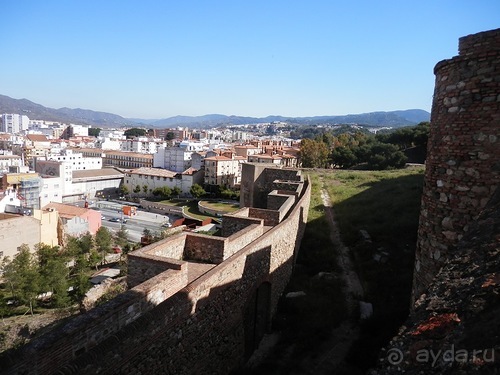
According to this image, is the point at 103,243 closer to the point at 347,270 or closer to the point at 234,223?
the point at 234,223

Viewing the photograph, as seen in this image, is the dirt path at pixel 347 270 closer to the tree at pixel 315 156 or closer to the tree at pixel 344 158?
the tree at pixel 344 158

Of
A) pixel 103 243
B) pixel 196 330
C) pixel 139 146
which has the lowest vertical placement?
pixel 103 243

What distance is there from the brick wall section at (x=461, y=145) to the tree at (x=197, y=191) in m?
60.6

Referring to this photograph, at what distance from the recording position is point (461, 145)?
5.02 m

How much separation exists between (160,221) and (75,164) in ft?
139

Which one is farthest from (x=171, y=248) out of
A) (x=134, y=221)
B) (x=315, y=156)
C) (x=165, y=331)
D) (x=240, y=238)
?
(x=134, y=221)

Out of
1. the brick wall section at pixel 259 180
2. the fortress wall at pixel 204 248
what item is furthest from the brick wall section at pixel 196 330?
the brick wall section at pixel 259 180

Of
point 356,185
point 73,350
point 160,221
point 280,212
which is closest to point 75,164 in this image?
point 160,221

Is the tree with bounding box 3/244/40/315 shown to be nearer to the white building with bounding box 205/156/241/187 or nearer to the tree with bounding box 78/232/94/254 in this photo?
the tree with bounding box 78/232/94/254

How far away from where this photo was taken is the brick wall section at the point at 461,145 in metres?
4.68

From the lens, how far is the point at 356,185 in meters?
27.5

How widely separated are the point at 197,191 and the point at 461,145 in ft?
201

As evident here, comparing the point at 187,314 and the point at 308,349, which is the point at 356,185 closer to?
the point at 308,349

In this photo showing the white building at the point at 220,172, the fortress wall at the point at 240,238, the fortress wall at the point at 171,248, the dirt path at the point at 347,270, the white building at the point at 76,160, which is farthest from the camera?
the white building at the point at 76,160
